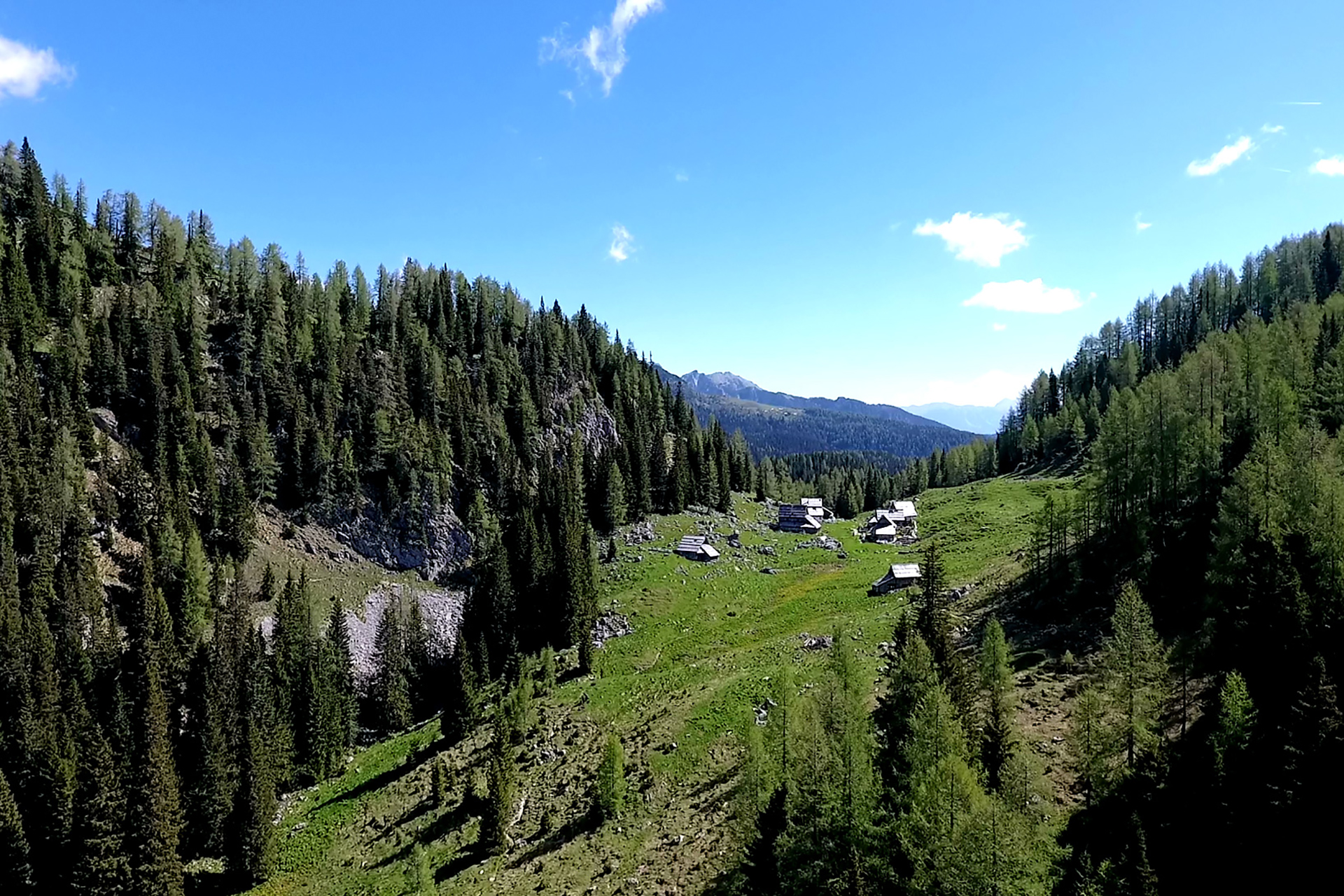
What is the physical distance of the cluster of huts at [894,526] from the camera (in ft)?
408

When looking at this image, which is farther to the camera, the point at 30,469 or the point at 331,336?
the point at 331,336

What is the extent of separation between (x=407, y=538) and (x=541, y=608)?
1356 inches

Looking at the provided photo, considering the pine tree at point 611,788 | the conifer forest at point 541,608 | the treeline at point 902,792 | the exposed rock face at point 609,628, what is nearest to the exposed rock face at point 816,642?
the conifer forest at point 541,608

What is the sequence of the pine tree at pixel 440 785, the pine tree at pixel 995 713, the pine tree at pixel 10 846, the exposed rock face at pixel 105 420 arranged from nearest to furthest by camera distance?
the pine tree at pixel 995 713, the pine tree at pixel 10 846, the pine tree at pixel 440 785, the exposed rock face at pixel 105 420

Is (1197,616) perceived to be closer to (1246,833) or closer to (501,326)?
(1246,833)

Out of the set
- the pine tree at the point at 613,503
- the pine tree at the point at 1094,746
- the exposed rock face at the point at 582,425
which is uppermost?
the exposed rock face at the point at 582,425

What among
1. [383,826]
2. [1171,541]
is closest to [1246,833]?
[1171,541]

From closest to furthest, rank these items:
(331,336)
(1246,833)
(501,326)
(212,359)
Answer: (1246,833) → (212,359) → (331,336) → (501,326)

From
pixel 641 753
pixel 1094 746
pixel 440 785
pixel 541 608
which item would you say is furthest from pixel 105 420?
pixel 1094 746

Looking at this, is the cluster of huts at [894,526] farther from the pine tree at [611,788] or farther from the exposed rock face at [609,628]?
the pine tree at [611,788]

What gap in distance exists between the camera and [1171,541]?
60750mm

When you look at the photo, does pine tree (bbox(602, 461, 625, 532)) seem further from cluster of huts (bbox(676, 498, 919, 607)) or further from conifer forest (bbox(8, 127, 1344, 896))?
cluster of huts (bbox(676, 498, 919, 607))

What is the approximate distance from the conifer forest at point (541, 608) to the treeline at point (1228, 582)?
0.80 ft

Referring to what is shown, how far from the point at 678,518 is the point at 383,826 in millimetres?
74955
